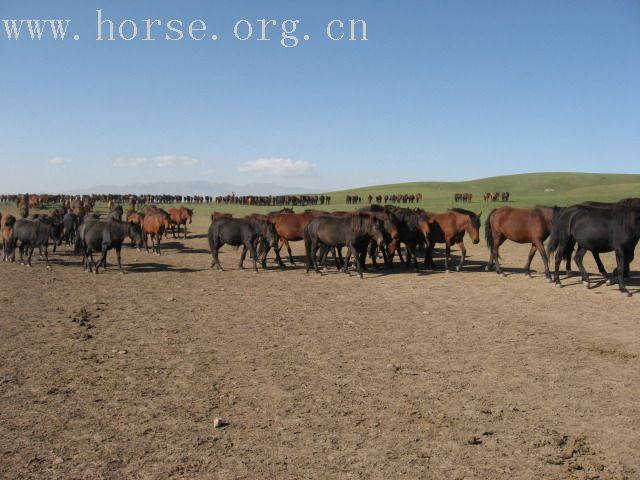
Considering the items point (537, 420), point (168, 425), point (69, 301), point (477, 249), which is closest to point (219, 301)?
point (69, 301)

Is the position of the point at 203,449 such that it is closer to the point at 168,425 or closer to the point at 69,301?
the point at 168,425

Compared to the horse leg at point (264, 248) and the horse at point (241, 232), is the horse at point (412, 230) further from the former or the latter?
the horse leg at point (264, 248)

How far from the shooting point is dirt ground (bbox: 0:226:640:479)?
4.71m

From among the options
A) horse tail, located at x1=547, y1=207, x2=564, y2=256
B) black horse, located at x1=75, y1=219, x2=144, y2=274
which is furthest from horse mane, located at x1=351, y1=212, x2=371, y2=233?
black horse, located at x1=75, y1=219, x2=144, y2=274

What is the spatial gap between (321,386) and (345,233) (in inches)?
379

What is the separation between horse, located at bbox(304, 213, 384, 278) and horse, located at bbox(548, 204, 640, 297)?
16.8ft

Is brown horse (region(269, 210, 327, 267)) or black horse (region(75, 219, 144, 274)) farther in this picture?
brown horse (region(269, 210, 327, 267))

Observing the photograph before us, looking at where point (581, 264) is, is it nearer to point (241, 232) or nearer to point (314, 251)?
point (314, 251)

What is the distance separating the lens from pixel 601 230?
41.0 ft

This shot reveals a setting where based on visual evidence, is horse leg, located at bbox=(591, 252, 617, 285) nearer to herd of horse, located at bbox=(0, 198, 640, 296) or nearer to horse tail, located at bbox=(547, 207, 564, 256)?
herd of horse, located at bbox=(0, 198, 640, 296)

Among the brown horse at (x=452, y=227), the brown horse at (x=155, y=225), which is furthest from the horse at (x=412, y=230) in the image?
the brown horse at (x=155, y=225)

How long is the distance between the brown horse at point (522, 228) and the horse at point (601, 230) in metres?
0.96

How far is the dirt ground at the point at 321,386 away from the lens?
471 centimetres

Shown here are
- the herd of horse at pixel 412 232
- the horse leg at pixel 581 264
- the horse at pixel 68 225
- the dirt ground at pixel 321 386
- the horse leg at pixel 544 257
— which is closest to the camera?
the dirt ground at pixel 321 386
